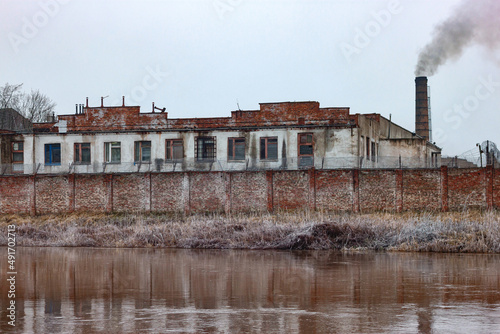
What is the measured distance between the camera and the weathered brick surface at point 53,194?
39.8 metres

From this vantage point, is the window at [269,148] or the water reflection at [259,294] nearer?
the water reflection at [259,294]

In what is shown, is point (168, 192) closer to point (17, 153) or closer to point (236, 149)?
point (236, 149)

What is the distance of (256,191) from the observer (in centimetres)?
3759

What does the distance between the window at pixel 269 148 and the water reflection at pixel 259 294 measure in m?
19.9

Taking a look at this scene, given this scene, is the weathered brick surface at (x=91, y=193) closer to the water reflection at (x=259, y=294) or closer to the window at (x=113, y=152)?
the window at (x=113, y=152)

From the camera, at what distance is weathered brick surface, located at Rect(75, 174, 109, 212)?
39.5 metres

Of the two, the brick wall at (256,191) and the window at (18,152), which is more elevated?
the window at (18,152)

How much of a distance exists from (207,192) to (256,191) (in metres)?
2.78

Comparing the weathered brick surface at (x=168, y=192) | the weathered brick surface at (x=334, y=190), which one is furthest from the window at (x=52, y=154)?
the weathered brick surface at (x=334, y=190)

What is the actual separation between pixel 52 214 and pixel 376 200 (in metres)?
18.2

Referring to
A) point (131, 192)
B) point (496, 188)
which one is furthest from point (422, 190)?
point (131, 192)

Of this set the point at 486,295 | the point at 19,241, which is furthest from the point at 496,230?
the point at 19,241

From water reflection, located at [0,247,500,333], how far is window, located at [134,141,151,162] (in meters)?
21.4

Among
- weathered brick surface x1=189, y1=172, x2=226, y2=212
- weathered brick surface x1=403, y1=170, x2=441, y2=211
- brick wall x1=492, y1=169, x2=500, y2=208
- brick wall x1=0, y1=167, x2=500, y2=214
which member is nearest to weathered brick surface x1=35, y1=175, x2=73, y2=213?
brick wall x1=0, y1=167, x2=500, y2=214
